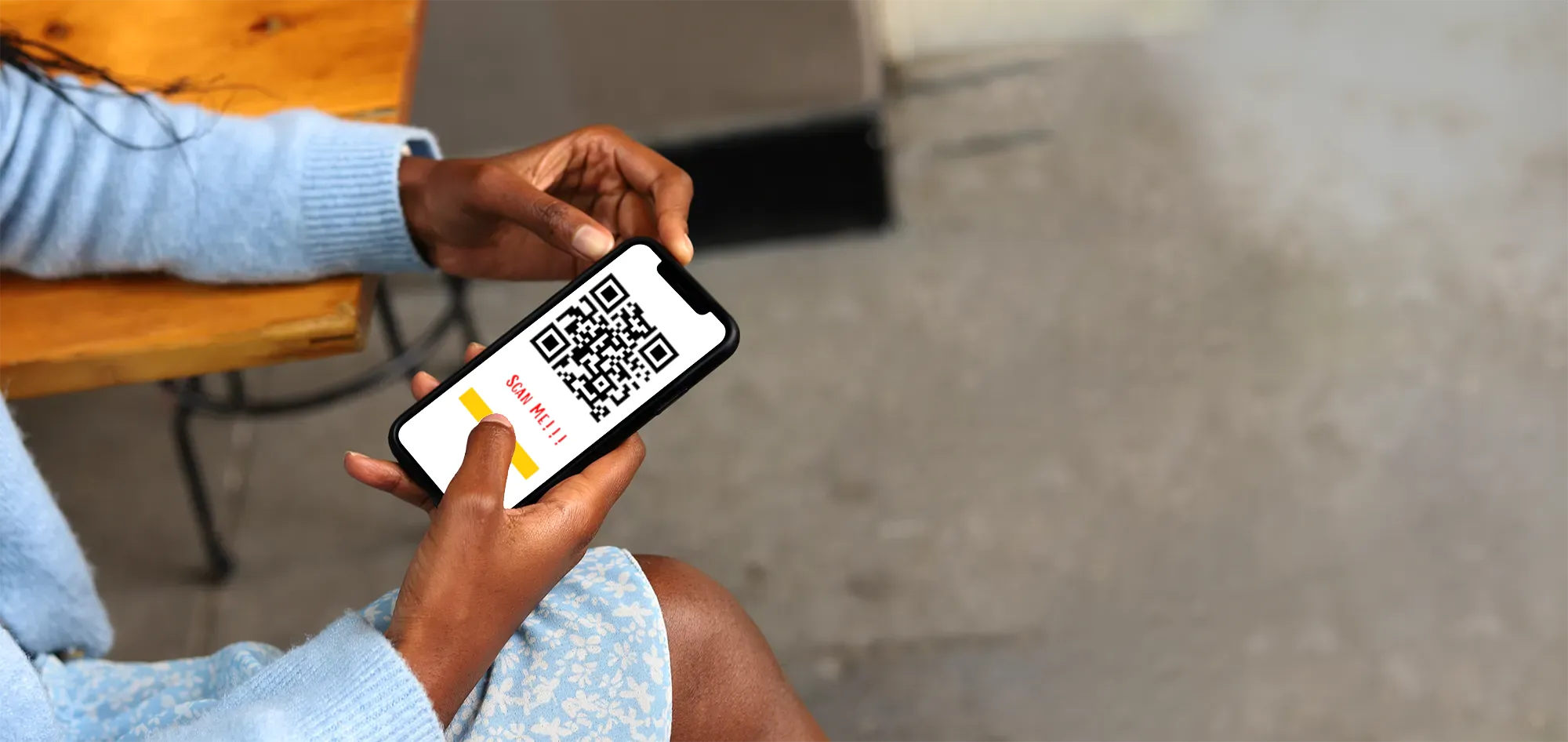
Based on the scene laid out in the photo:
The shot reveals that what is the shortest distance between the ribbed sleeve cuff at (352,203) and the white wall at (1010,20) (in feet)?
3.98

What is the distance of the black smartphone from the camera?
2.66ft

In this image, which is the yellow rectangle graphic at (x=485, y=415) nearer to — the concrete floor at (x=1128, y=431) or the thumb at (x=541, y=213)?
the thumb at (x=541, y=213)

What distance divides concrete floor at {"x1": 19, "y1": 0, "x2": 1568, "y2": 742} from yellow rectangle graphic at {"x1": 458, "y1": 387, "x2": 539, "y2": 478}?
66 cm

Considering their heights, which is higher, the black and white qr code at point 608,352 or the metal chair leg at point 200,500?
the black and white qr code at point 608,352

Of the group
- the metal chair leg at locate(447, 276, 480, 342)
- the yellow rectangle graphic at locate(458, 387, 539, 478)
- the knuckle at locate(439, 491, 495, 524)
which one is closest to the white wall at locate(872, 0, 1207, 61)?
the metal chair leg at locate(447, 276, 480, 342)

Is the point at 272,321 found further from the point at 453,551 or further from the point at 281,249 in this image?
the point at 453,551

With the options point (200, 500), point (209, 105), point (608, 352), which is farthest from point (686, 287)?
point (200, 500)

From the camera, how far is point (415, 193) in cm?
93

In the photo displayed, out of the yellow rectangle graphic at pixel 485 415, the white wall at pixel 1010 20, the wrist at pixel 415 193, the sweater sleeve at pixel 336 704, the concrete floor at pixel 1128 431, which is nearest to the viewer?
the sweater sleeve at pixel 336 704

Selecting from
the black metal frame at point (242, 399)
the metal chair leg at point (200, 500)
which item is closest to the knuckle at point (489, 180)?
the black metal frame at point (242, 399)

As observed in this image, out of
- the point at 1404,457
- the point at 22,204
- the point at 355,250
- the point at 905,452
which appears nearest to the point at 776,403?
the point at 905,452

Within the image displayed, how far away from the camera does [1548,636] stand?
1324mm

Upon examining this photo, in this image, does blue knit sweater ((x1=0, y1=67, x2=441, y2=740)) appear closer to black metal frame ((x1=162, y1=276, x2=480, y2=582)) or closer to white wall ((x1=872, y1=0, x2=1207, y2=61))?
black metal frame ((x1=162, y1=276, x2=480, y2=582))

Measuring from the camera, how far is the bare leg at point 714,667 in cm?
82
